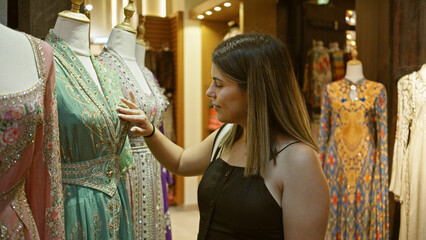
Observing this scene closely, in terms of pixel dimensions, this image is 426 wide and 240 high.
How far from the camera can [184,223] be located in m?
4.80

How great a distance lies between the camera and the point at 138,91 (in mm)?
2268

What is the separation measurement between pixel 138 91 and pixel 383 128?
1838 mm

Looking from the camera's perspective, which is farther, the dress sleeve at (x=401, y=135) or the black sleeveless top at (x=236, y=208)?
the dress sleeve at (x=401, y=135)

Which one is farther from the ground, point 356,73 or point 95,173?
point 356,73

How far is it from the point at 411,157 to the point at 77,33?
218cm

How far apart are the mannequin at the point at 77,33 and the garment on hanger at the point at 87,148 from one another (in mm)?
35

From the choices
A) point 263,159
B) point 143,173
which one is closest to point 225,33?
point 143,173

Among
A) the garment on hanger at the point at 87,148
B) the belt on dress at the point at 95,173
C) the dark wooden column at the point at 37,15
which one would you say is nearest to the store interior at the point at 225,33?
the dark wooden column at the point at 37,15

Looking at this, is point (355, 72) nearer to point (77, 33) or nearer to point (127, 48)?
point (127, 48)

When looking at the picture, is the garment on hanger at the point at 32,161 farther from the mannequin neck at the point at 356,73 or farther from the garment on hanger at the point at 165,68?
the garment on hanger at the point at 165,68

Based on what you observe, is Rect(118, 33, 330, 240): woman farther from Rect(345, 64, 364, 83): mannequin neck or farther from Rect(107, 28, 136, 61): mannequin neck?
Rect(345, 64, 364, 83): mannequin neck

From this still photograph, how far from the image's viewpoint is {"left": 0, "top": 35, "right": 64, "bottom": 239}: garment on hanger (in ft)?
3.67

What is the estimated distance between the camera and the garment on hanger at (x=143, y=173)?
218 cm

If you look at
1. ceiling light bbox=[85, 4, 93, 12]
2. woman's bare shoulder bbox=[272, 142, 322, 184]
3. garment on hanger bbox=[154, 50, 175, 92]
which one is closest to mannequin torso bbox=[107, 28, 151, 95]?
ceiling light bbox=[85, 4, 93, 12]
